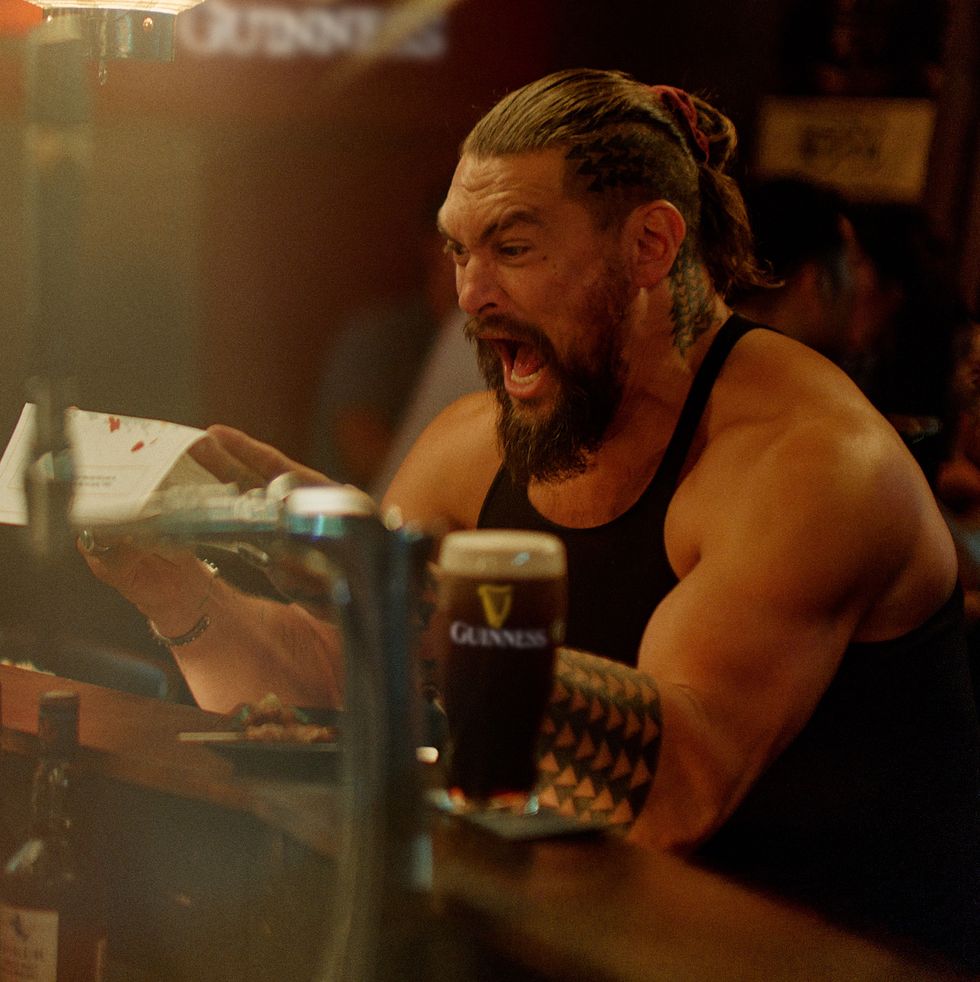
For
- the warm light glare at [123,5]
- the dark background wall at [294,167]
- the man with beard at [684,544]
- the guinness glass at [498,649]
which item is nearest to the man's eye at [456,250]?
the man with beard at [684,544]

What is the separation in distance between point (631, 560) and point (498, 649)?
1.07 m

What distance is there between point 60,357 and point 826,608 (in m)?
0.90

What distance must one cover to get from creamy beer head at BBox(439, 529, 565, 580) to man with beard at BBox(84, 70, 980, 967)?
19.2 inches

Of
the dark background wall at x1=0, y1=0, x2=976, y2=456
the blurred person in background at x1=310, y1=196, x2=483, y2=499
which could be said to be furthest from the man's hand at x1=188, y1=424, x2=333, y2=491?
the dark background wall at x1=0, y1=0, x2=976, y2=456

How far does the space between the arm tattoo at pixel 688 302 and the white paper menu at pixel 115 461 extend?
0.74m

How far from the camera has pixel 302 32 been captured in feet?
15.1

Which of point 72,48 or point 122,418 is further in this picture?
point 122,418

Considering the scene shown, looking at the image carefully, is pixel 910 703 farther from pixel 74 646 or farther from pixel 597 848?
pixel 74 646

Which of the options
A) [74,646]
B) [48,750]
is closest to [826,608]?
[48,750]

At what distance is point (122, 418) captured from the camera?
1.49 metres

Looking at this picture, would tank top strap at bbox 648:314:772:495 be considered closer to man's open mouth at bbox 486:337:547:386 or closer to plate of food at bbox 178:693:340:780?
man's open mouth at bbox 486:337:547:386

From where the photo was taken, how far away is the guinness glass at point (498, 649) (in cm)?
83

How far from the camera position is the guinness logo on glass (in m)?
0.82

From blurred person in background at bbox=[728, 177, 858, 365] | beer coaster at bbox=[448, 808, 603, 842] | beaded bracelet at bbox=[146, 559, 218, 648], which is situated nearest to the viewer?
beer coaster at bbox=[448, 808, 603, 842]
